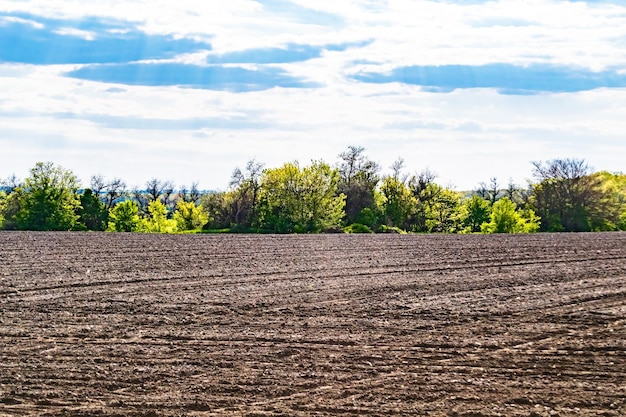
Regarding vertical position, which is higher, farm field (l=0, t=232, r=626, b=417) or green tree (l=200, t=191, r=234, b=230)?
green tree (l=200, t=191, r=234, b=230)

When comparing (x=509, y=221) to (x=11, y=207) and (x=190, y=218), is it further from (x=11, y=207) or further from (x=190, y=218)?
(x=11, y=207)

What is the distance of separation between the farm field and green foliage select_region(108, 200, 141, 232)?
1641 inches

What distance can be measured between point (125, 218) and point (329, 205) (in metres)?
18.5

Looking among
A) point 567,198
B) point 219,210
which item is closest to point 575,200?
point 567,198

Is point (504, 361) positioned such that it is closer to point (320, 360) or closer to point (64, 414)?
point (320, 360)

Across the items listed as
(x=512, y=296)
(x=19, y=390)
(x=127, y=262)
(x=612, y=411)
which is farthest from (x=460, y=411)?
(x=127, y=262)

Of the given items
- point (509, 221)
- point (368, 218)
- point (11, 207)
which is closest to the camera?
point (509, 221)

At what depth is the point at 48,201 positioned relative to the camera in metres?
60.3

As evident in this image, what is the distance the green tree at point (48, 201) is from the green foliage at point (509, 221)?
3581 centimetres

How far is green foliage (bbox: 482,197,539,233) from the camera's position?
61.4m

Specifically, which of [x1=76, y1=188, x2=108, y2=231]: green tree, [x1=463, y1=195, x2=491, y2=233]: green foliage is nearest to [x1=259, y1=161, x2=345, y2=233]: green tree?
[x1=76, y1=188, x2=108, y2=231]: green tree

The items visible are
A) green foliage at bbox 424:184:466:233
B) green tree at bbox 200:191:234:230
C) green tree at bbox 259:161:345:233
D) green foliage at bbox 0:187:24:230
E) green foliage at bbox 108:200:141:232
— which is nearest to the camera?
green tree at bbox 259:161:345:233

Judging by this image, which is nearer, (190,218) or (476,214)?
(190,218)

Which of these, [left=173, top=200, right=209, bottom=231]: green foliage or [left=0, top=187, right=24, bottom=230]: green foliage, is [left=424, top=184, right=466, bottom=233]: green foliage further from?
[left=0, top=187, right=24, bottom=230]: green foliage
